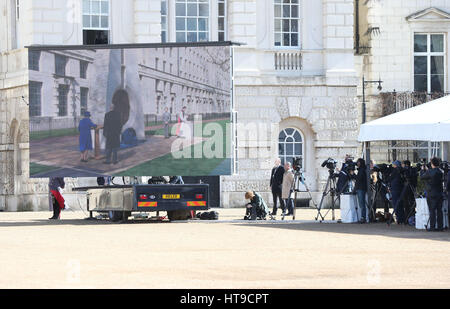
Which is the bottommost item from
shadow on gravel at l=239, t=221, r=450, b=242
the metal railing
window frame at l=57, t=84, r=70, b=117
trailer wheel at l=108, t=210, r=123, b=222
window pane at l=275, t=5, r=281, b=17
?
shadow on gravel at l=239, t=221, r=450, b=242

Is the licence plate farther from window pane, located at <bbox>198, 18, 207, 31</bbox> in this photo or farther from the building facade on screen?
window pane, located at <bbox>198, 18, 207, 31</bbox>

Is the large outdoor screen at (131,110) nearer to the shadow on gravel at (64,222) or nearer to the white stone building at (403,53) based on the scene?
the shadow on gravel at (64,222)

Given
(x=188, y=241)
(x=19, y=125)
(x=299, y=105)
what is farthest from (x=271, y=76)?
(x=188, y=241)

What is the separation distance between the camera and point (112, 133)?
111ft

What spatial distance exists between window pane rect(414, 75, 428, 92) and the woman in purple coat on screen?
16.9 m

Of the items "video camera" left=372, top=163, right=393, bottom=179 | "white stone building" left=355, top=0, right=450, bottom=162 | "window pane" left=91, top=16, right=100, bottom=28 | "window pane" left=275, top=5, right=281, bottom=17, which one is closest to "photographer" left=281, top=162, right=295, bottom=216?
"video camera" left=372, top=163, right=393, bottom=179

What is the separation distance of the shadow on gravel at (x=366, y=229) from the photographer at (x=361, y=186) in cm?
65

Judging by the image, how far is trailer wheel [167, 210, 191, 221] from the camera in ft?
114

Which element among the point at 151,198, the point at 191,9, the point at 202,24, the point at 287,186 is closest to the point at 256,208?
the point at 287,186

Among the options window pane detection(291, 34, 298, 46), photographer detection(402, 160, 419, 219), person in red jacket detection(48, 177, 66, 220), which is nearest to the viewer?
photographer detection(402, 160, 419, 219)

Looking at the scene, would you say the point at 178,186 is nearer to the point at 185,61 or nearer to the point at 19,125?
the point at 185,61

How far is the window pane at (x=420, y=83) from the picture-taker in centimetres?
4719

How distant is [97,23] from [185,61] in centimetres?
1070

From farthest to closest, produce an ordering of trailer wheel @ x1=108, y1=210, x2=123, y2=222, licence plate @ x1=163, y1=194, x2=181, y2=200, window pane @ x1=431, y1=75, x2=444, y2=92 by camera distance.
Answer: window pane @ x1=431, y1=75, x2=444, y2=92
trailer wheel @ x1=108, y1=210, x2=123, y2=222
licence plate @ x1=163, y1=194, x2=181, y2=200
